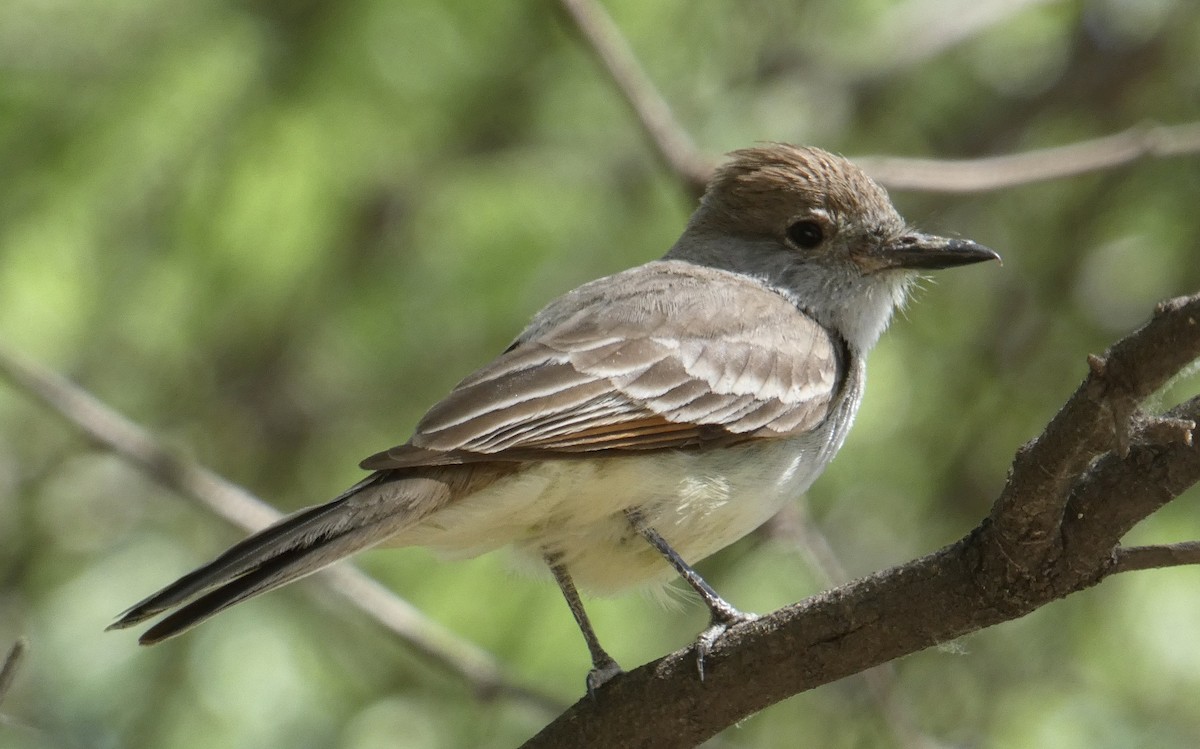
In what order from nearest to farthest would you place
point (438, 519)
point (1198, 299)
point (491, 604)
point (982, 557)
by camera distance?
point (1198, 299)
point (982, 557)
point (438, 519)
point (491, 604)

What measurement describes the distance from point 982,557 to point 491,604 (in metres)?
3.49

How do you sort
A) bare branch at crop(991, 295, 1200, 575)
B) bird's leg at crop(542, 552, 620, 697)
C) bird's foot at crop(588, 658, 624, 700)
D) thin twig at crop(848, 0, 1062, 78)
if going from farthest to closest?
thin twig at crop(848, 0, 1062, 78) < bird's leg at crop(542, 552, 620, 697) < bird's foot at crop(588, 658, 624, 700) < bare branch at crop(991, 295, 1200, 575)

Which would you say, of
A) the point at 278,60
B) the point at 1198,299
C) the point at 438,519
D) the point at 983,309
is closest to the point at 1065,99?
the point at 983,309

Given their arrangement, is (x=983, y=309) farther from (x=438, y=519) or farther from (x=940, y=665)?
(x=438, y=519)

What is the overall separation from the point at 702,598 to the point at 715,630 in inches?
16.5

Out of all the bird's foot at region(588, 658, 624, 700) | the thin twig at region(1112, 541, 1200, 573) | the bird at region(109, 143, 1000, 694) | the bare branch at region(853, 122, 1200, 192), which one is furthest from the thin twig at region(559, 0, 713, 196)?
the thin twig at region(1112, 541, 1200, 573)

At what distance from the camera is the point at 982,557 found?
10.1 ft

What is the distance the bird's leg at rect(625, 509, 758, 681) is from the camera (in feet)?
11.6

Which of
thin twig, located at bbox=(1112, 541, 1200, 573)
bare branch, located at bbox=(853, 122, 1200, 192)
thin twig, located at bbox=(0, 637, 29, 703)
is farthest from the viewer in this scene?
bare branch, located at bbox=(853, 122, 1200, 192)

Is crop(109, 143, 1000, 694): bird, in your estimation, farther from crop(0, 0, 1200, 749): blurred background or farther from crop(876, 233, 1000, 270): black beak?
crop(0, 0, 1200, 749): blurred background

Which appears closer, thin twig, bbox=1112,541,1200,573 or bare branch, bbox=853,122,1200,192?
thin twig, bbox=1112,541,1200,573

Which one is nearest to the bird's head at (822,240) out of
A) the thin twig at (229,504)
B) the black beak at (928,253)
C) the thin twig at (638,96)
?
the black beak at (928,253)

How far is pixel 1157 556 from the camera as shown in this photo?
2863 millimetres

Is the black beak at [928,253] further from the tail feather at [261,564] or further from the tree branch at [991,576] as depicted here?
the tail feather at [261,564]
